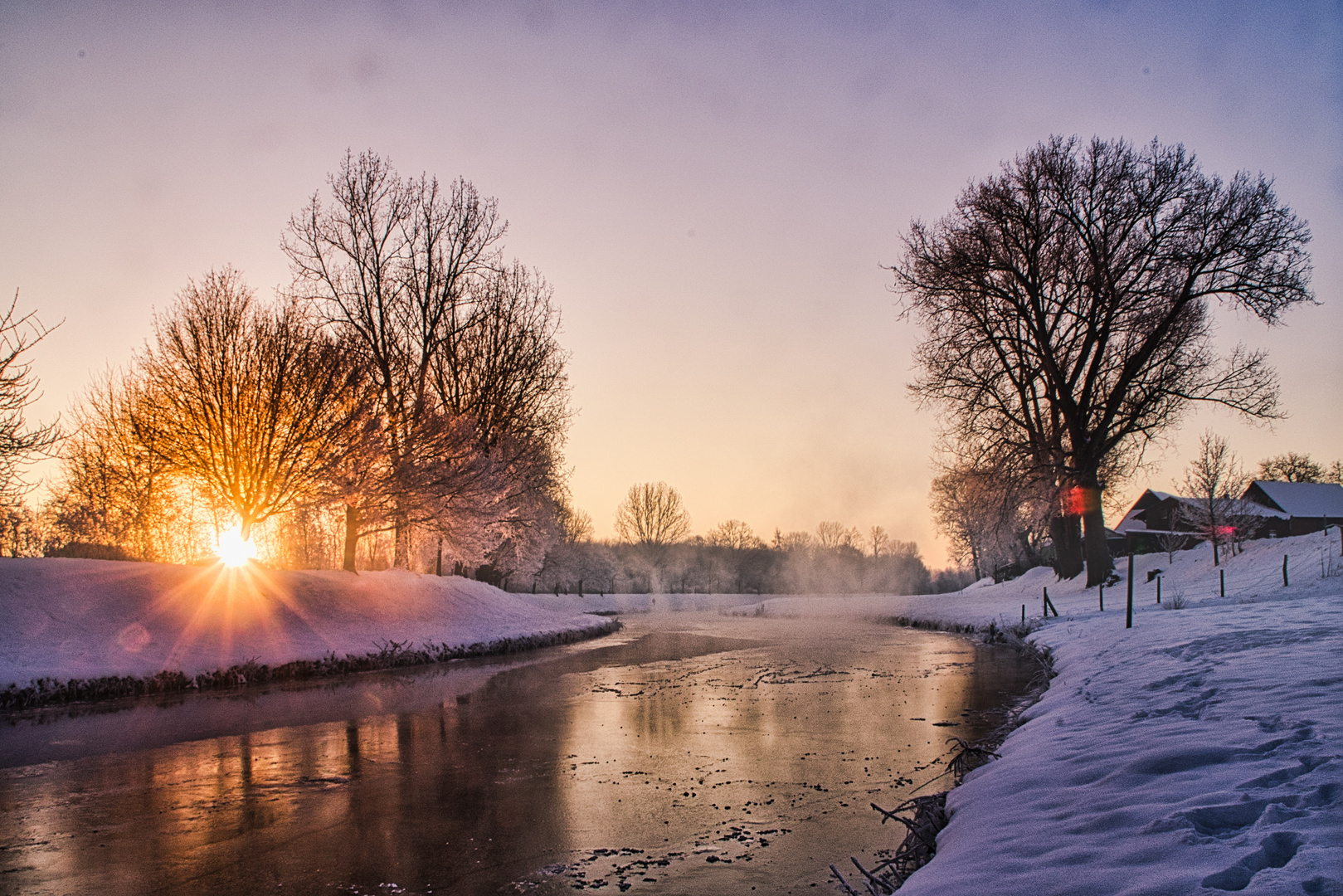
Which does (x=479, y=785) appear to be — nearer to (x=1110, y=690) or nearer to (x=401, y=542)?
(x=1110, y=690)

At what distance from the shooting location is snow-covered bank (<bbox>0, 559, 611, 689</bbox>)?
15461 mm

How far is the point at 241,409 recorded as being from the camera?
75.7 feet

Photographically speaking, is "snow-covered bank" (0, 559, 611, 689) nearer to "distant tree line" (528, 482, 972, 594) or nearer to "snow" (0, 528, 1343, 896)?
"snow" (0, 528, 1343, 896)

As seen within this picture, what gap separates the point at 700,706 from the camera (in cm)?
1362

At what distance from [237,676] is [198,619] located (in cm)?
242

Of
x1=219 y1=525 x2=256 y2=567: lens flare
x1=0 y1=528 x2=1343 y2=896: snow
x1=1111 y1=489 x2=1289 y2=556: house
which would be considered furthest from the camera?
x1=1111 y1=489 x2=1289 y2=556: house

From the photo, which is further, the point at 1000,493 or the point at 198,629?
the point at 1000,493

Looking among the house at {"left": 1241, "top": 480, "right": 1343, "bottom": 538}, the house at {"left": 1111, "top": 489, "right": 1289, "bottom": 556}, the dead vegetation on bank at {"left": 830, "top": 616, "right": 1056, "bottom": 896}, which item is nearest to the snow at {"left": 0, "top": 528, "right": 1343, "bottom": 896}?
the dead vegetation on bank at {"left": 830, "top": 616, "right": 1056, "bottom": 896}

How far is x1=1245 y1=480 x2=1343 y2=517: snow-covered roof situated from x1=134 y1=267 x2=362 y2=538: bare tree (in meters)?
63.8

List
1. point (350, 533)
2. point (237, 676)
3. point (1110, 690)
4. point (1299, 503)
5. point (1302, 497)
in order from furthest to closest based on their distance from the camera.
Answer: point (1302, 497), point (1299, 503), point (350, 533), point (237, 676), point (1110, 690)

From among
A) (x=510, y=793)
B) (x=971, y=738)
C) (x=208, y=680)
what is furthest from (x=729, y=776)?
(x=208, y=680)

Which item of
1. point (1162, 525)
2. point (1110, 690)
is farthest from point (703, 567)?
point (1110, 690)

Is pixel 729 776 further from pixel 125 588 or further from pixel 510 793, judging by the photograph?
pixel 125 588

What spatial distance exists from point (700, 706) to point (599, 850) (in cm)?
745
